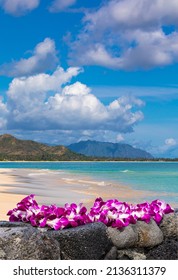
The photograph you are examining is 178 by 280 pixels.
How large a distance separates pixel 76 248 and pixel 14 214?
1313 mm

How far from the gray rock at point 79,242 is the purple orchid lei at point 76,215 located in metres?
0.32

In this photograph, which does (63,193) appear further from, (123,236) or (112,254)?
(112,254)

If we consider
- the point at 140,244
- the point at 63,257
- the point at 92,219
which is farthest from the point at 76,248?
the point at 140,244

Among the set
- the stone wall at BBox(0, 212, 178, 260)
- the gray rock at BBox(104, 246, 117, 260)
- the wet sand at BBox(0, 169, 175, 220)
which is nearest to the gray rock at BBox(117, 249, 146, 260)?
the stone wall at BBox(0, 212, 178, 260)

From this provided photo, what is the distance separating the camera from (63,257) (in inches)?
245

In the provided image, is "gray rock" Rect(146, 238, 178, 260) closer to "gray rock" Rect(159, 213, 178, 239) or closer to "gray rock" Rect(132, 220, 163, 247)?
"gray rock" Rect(132, 220, 163, 247)

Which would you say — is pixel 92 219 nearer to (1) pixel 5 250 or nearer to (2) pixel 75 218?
(2) pixel 75 218

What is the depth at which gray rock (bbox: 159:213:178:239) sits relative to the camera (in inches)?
300

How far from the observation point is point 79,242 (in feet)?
20.6

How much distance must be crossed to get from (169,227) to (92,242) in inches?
68.2

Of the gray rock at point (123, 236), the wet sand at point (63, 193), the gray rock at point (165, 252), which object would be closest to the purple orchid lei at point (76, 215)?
the gray rock at point (123, 236)

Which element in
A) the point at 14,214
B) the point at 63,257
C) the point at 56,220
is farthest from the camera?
the point at 14,214

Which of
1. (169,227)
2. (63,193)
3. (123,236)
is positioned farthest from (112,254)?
(63,193)

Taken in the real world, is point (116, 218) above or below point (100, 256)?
above
